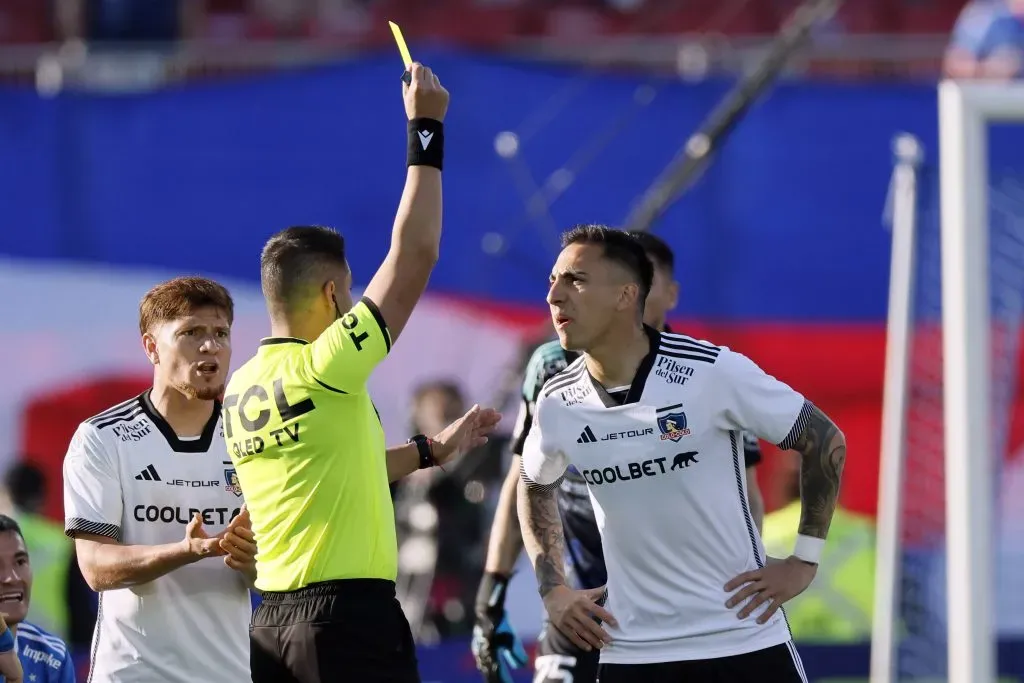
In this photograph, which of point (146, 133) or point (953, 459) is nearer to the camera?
point (953, 459)

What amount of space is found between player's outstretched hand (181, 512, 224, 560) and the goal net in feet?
8.70

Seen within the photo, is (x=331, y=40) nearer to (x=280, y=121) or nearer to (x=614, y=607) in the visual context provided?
(x=280, y=121)

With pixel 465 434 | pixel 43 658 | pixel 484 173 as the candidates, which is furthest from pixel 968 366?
pixel 484 173

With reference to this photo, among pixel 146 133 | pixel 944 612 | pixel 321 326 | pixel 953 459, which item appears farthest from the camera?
pixel 146 133

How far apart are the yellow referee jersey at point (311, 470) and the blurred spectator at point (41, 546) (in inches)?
214

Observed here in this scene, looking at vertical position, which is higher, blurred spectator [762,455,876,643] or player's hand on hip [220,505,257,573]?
blurred spectator [762,455,876,643]

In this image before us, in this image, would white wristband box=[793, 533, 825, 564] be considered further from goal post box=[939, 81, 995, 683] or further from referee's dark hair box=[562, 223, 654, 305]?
goal post box=[939, 81, 995, 683]

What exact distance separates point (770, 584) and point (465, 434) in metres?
0.99

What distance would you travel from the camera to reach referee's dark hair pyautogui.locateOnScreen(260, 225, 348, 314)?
4.31m

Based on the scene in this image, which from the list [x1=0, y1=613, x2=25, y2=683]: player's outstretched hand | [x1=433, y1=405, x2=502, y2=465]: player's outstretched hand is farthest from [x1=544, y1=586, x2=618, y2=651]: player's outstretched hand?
[x1=0, y1=613, x2=25, y2=683]: player's outstretched hand

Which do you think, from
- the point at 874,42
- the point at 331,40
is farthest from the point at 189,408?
the point at 331,40

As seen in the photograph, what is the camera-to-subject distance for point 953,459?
5.57 m

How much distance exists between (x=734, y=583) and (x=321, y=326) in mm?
1393

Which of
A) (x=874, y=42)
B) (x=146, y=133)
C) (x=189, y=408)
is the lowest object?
(x=189, y=408)
